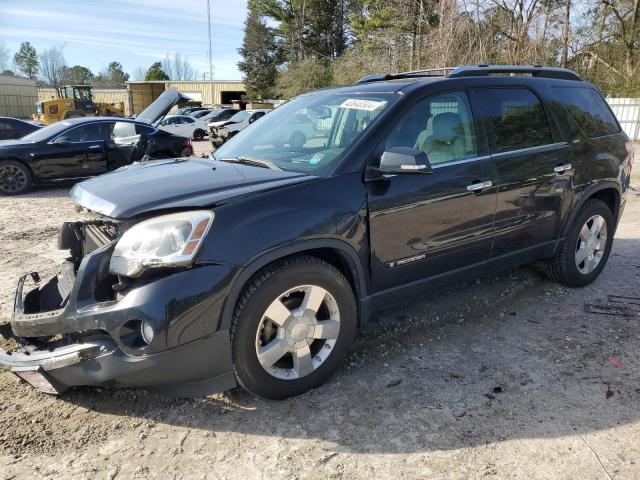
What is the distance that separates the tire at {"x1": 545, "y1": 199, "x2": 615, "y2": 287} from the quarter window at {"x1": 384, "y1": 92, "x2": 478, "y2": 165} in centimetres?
158

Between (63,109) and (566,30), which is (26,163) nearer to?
(566,30)

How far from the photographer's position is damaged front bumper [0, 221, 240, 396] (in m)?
2.47

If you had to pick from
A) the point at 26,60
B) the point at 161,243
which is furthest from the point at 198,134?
the point at 26,60

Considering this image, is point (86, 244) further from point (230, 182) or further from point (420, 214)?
point (420, 214)

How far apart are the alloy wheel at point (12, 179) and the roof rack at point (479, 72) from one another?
8010 millimetres

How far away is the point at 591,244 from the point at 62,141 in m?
9.36

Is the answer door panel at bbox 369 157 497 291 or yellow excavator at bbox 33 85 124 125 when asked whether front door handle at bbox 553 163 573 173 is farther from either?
yellow excavator at bbox 33 85 124 125

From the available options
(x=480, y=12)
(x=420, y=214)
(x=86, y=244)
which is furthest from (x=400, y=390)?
(x=480, y=12)

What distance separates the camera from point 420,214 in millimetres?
3361

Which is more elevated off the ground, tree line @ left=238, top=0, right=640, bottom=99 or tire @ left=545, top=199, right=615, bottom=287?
tree line @ left=238, top=0, right=640, bottom=99

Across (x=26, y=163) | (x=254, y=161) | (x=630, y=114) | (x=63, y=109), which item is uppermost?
(x=63, y=109)

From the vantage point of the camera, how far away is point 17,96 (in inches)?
1949

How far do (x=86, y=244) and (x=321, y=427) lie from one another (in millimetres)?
1769

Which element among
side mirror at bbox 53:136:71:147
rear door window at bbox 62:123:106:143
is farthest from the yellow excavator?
side mirror at bbox 53:136:71:147
